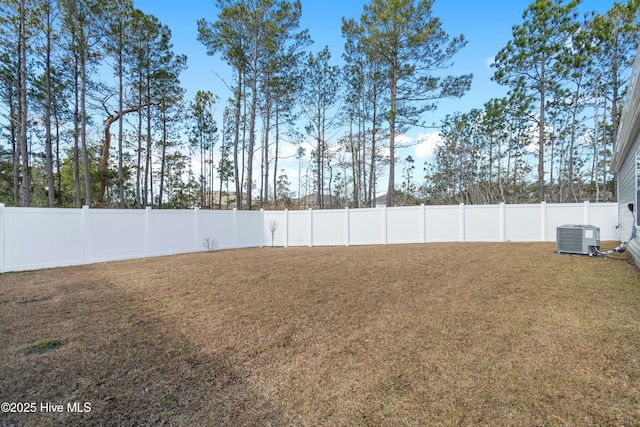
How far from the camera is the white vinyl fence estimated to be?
21.2 feet

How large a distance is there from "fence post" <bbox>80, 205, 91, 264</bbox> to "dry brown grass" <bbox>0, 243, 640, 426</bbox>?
2841 millimetres

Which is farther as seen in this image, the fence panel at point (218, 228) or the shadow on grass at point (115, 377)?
the fence panel at point (218, 228)

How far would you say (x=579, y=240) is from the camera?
6.12 meters

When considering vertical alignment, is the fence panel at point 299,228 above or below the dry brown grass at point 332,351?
above

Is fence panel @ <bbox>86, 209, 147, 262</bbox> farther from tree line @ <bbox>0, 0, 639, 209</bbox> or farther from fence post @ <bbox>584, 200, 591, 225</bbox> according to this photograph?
fence post @ <bbox>584, 200, 591, 225</bbox>

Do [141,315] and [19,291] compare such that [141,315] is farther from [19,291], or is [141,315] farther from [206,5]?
[206,5]

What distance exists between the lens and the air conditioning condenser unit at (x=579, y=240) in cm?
600

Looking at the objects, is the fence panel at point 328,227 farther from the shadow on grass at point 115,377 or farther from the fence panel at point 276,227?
the shadow on grass at point 115,377

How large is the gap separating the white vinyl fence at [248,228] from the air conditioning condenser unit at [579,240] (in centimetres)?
366

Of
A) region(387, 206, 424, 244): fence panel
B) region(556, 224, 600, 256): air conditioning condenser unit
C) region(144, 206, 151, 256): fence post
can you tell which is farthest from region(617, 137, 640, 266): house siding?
region(144, 206, 151, 256): fence post

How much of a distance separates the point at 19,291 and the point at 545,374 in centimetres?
623

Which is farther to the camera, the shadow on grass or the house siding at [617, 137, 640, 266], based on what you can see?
the house siding at [617, 137, 640, 266]

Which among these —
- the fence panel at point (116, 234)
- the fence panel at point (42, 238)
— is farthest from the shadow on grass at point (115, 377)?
the fence panel at point (116, 234)

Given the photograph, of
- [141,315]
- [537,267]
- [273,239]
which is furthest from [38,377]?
[273,239]
